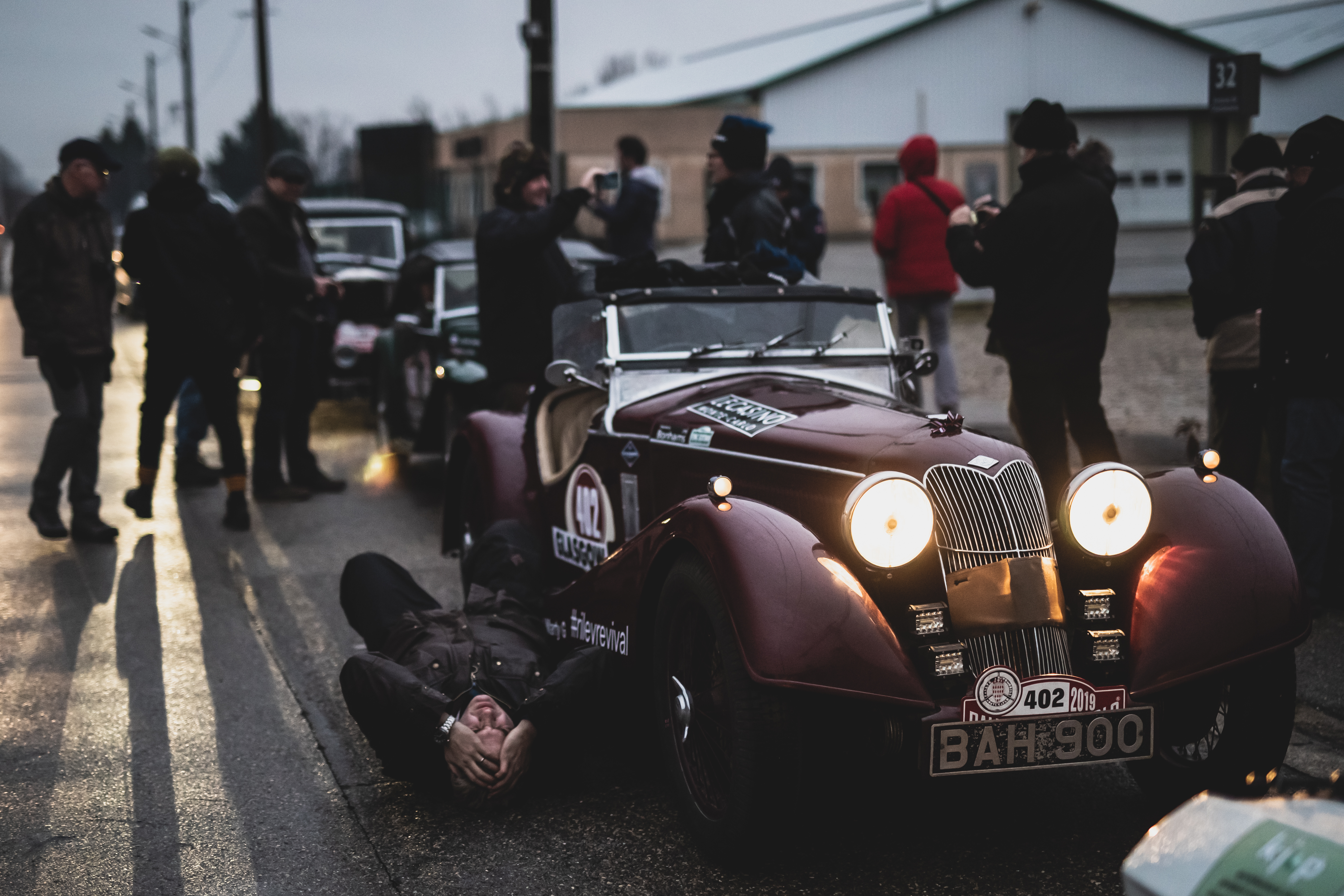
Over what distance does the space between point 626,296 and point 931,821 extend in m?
2.45

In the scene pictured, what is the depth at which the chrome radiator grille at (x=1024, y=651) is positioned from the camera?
3.39 metres

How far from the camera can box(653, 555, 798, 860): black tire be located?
3.17 metres

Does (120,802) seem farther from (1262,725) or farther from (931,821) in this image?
(1262,725)

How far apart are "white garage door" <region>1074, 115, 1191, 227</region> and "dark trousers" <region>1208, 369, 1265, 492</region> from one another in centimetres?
2883

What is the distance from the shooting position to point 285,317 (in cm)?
823

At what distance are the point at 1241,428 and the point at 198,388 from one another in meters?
5.61

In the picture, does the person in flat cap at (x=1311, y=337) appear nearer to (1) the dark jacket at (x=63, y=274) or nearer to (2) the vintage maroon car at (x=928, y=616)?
(2) the vintage maroon car at (x=928, y=616)

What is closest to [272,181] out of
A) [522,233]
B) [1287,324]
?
[522,233]

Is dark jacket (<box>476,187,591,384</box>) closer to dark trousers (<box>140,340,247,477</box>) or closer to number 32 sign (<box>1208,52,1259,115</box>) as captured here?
dark trousers (<box>140,340,247,477</box>)

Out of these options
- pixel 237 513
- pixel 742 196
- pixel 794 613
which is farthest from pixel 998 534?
pixel 237 513

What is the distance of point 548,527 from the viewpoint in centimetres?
543

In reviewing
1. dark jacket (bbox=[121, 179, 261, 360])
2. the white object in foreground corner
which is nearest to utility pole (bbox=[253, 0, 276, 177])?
dark jacket (bbox=[121, 179, 261, 360])

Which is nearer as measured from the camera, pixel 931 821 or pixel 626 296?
pixel 931 821

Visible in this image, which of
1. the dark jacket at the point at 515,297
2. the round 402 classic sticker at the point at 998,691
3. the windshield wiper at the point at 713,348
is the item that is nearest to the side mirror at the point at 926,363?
the windshield wiper at the point at 713,348
